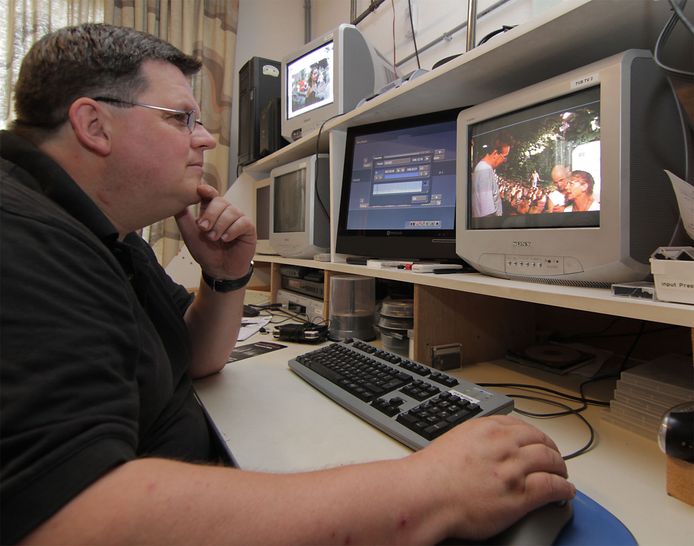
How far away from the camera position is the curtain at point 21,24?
1902mm

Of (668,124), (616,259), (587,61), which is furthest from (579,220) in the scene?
(587,61)

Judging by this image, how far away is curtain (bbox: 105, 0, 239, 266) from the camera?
216 centimetres

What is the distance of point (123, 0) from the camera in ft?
6.92

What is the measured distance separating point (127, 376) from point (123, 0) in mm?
2468

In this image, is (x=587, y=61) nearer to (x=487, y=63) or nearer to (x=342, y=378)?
(x=487, y=63)

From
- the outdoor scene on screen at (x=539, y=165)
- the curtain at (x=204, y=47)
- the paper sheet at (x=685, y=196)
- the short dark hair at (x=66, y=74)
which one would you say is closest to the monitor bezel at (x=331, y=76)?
the curtain at (x=204, y=47)

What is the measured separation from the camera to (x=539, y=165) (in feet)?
2.38

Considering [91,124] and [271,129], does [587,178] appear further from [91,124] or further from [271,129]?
[271,129]

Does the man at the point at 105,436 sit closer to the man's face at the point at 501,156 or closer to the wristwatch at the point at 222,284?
the wristwatch at the point at 222,284

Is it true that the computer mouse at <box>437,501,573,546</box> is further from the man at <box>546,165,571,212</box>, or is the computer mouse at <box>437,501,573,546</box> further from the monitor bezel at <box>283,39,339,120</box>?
the monitor bezel at <box>283,39,339,120</box>

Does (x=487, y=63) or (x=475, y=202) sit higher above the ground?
(x=487, y=63)

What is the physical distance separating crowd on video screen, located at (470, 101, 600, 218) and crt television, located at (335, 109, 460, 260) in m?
0.19

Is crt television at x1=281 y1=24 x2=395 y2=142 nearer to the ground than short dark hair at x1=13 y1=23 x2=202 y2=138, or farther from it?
farther from it

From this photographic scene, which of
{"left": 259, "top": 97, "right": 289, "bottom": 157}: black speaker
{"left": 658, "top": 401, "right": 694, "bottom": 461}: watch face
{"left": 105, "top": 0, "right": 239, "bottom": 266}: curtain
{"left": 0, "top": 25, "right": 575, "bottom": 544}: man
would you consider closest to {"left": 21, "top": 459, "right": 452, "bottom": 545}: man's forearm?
{"left": 0, "top": 25, "right": 575, "bottom": 544}: man
